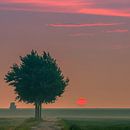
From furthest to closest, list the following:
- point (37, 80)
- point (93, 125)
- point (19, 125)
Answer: point (37, 80) < point (93, 125) < point (19, 125)


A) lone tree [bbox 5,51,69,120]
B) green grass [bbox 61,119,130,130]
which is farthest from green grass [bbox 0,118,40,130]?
lone tree [bbox 5,51,69,120]

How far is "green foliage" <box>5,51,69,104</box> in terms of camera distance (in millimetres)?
140500

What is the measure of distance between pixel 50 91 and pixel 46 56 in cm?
839

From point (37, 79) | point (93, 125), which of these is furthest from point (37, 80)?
point (93, 125)

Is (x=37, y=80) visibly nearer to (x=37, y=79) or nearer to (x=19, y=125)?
(x=37, y=79)

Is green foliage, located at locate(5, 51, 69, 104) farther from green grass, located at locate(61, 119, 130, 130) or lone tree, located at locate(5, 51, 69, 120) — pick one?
green grass, located at locate(61, 119, 130, 130)

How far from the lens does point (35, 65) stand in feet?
469

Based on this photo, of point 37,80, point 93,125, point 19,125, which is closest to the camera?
point 19,125

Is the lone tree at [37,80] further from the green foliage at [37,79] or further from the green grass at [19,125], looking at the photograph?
the green grass at [19,125]

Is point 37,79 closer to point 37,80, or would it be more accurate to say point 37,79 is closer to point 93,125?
point 37,80

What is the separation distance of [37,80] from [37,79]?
0.31m

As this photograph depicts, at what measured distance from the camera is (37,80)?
464 feet

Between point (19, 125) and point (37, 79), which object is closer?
point (19, 125)

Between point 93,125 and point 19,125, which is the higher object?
point 93,125
